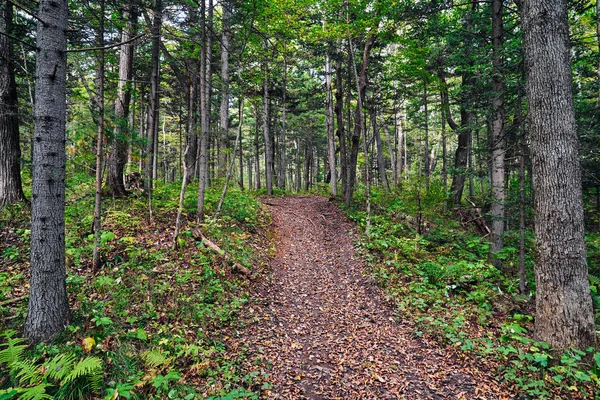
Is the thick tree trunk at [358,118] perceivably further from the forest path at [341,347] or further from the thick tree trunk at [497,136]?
the forest path at [341,347]

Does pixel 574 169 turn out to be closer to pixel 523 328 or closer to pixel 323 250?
Result: pixel 523 328

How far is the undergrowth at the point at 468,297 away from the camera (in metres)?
4.02

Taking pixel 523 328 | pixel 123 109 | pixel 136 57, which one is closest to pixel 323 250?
pixel 523 328

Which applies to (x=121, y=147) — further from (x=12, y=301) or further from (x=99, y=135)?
(x=12, y=301)

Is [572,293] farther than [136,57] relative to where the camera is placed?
No

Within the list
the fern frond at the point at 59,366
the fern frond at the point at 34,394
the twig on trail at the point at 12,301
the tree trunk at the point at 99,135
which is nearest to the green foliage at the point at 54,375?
the fern frond at the point at 59,366

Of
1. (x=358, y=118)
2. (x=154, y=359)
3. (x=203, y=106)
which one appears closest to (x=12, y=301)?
(x=154, y=359)

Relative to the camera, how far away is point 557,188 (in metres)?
4.52

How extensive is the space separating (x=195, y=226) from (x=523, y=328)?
7999 mm

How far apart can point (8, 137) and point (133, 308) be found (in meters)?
5.62

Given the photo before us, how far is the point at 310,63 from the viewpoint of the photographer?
2011 cm

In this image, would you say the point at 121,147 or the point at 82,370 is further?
the point at 121,147

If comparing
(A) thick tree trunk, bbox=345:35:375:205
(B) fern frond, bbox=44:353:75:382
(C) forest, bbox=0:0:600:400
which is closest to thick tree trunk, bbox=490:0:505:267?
(C) forest, bbox=0:0:600:400

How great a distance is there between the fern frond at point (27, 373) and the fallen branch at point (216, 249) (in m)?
4.33
